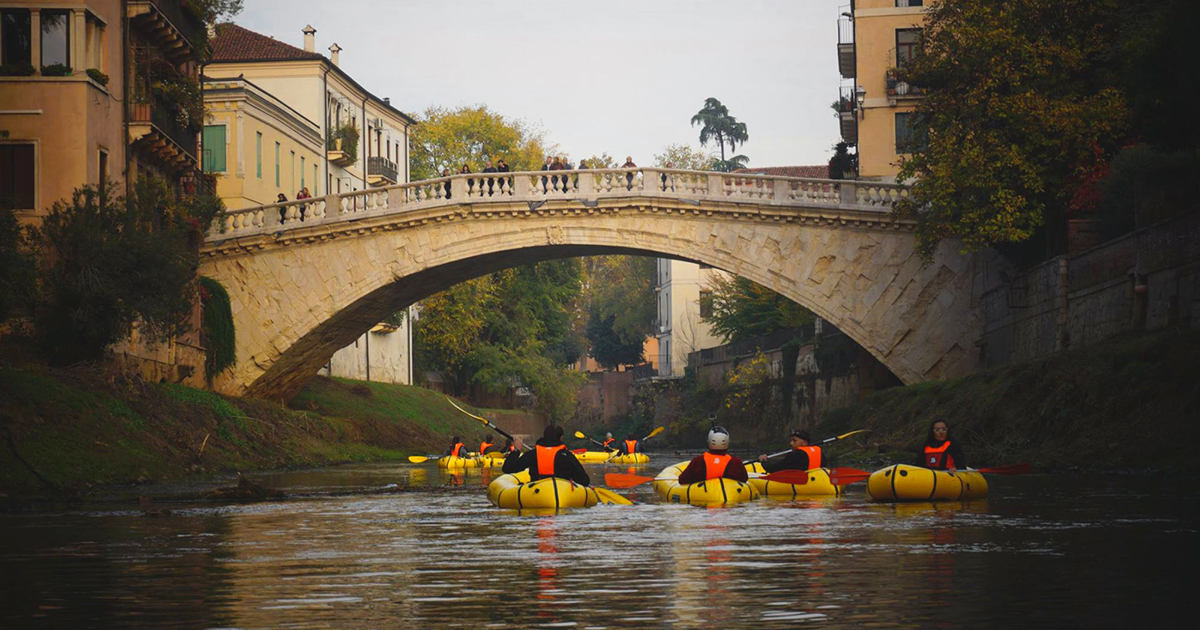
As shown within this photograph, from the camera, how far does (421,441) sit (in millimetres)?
53219

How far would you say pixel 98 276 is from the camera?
100 feet

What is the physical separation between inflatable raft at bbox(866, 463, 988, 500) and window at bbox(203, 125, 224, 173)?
3369cm

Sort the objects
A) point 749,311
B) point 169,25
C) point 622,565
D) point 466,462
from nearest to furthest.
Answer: point 622,565, point 169,25, point 466,462, point 749,311

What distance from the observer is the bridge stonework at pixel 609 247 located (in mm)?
42562

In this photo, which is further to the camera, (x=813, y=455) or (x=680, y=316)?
(x=680, y=316)

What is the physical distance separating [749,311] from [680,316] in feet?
78.6

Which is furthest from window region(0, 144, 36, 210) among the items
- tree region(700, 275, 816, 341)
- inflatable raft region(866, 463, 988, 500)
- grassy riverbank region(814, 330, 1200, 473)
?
tree region(700, 275, 816, 341)

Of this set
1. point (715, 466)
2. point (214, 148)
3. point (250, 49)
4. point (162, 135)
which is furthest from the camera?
point (250, 49)

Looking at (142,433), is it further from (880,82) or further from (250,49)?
(250,49)

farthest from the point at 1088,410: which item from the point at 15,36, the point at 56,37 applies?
the point at 15,36

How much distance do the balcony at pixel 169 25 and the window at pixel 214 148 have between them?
8.61 metres

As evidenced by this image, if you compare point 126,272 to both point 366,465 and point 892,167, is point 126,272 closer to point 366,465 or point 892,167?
point 366,465

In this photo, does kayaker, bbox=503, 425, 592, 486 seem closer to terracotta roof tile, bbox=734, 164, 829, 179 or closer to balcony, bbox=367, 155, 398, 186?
balcony, bbox=367, 155, 398, 186

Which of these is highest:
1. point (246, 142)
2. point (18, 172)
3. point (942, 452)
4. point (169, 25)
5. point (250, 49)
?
point (250, 49)
